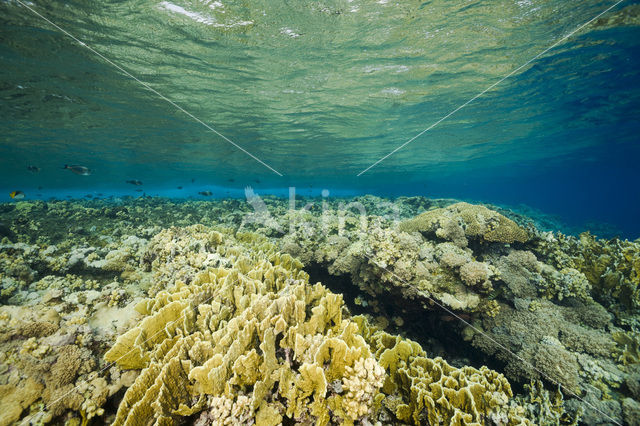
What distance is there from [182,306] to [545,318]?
787cm

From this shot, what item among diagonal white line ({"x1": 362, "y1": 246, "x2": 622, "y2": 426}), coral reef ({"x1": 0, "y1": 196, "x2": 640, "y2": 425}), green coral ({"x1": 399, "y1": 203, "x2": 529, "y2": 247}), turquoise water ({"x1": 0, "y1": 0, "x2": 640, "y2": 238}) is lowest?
diagonal white line ({"x1": 362, "y1": 246, "x2": 622, "y2": 426})

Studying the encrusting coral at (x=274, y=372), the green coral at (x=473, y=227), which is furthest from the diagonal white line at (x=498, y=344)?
the green coral at (x=473, y=227)

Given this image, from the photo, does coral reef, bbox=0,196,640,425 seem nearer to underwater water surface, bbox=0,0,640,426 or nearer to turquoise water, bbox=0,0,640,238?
underwater water surface, bbox=0,0,640,426

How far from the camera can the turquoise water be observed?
9336 millimetres

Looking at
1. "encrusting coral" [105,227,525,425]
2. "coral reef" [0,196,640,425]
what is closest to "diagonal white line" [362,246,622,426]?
"coral reef" [0,196,640,425]

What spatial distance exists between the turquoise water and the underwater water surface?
131mm

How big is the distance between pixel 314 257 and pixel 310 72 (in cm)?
1112

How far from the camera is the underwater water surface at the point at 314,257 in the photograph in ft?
9.04

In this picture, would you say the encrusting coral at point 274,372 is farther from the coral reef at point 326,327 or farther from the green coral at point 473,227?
the green coral at point 473,227

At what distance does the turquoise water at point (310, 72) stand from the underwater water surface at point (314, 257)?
0.13 meters

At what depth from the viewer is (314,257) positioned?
25.7 feet

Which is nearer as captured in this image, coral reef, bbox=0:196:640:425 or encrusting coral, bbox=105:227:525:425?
encrusting coral, bbox=105:227:525:425

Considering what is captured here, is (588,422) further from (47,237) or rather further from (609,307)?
(47,237)

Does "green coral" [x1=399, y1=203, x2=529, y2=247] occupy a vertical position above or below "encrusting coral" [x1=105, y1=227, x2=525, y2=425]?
above
